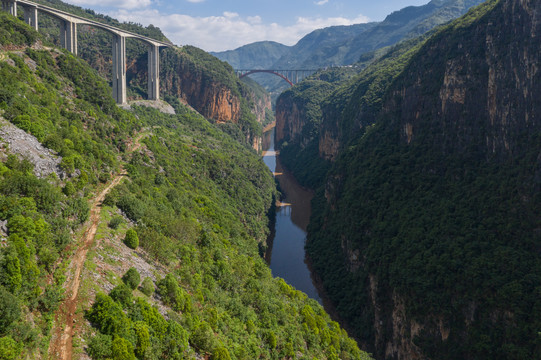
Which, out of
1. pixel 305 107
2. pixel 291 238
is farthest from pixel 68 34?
pixel 305 107

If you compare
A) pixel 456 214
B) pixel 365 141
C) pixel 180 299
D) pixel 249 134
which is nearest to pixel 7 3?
pixel 180 299

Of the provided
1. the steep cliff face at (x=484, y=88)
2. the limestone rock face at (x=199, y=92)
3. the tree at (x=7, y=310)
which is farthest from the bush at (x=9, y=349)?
the limestone rock face at (x=199, y=92)

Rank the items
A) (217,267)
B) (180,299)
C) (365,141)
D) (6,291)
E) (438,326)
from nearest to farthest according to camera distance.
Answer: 1. (6,291)
2. (180,299)
3. (217,267)
4. (438,326)
5. (365,141)

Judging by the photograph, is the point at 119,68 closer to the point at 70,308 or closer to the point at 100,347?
the point at 70,308

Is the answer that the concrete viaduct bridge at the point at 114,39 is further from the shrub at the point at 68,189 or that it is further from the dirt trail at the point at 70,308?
the dirt trail at the point at 70,308

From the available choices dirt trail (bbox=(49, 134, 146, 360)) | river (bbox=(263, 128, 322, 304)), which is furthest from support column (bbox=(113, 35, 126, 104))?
dirt trail (bbox=(49, 134, 146, 360))

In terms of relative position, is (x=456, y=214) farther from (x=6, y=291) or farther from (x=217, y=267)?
(x=6, y=291)

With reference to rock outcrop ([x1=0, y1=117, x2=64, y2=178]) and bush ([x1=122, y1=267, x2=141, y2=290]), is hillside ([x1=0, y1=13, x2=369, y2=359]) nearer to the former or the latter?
bush ([x1=122, y1=267, x2=141, y2=290])
